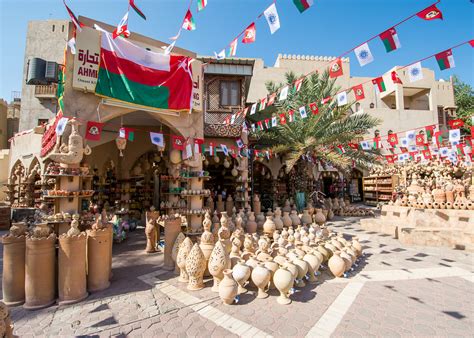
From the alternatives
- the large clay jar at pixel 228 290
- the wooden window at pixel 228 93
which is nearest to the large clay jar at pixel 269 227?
the large clay jar at pixel 228 290

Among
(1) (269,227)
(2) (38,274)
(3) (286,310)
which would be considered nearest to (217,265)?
(3) (286,310)

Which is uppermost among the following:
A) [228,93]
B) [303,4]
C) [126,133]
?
[228,93]

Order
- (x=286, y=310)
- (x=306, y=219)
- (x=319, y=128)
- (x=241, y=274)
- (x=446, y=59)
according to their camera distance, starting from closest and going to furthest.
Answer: (x=286, y=310) → (x=241, y=274) → (x=446, y=59) → (x=306, y=219) → (x=319, y=128)

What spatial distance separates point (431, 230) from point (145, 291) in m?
7.72

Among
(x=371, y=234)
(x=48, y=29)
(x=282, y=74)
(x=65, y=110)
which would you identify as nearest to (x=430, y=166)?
(x=371, y=234)

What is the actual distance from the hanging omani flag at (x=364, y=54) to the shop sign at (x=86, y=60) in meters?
6.05

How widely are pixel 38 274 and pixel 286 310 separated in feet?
12.3

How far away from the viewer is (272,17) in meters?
5.04

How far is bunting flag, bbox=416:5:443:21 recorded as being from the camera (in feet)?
14.1

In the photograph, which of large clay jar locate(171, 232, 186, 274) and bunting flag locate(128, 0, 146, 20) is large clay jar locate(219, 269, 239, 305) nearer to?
large clay jar locate(171, 232, 186, 274)

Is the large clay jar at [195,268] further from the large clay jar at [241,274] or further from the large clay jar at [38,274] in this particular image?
the large clay jar at [38,274]

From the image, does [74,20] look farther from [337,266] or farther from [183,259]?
[337,266]

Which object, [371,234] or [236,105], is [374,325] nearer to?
[371,234]

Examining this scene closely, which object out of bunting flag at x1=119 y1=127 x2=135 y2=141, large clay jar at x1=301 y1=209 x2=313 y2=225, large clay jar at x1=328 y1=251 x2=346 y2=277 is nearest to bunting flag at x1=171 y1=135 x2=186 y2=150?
bunting flag at x1=119 y1=127 x2=135 y2=141
